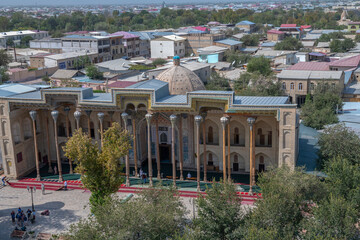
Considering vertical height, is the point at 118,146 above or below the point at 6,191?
above

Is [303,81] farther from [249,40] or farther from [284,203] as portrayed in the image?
[249,40]

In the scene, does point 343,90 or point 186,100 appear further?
point 343,90

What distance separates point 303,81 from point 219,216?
37.5 meters

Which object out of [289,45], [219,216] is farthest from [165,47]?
[219,216]

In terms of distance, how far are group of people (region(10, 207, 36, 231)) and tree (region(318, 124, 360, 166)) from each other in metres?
19.3

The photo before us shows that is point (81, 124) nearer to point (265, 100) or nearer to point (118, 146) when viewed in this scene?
point (118, 146)

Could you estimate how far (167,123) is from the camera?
1384 inches

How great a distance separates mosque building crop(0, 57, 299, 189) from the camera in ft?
97.7

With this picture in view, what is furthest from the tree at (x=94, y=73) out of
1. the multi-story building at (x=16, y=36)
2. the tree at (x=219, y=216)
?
the multi-story building at (x=16, y=36)

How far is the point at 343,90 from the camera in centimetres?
5525

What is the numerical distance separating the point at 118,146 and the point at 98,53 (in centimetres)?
6304

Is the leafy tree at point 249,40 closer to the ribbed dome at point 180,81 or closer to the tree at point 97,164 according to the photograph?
the ribbed dome at point 180,81

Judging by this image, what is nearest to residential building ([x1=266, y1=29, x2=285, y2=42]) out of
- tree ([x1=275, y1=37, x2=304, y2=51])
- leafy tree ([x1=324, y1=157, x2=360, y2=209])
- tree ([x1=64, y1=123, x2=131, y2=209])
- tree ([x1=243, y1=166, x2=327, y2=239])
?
tree ([x1=275, y1=37, x2=304, y2=51])

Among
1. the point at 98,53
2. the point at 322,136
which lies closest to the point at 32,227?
the point at 322,136
